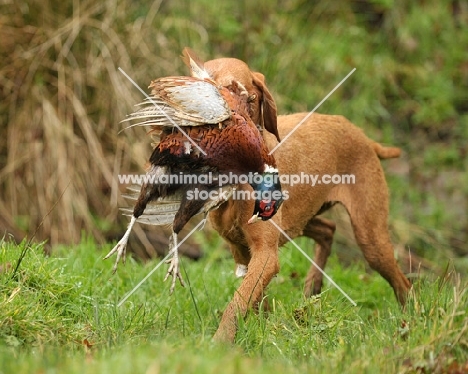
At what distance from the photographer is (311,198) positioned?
613 centimetres

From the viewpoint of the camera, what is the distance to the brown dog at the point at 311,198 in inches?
208

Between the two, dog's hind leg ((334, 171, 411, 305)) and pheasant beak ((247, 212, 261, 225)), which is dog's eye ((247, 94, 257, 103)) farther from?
dog's hind leg ((334, 171, 411, 305))

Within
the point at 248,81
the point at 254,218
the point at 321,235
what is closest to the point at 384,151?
the point at 321,235

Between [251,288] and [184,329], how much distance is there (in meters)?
0.60

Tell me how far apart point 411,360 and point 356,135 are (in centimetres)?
267

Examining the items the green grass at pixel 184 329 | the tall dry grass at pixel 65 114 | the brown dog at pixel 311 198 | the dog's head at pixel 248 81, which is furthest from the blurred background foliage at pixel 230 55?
the dog's head at pixel 248 81

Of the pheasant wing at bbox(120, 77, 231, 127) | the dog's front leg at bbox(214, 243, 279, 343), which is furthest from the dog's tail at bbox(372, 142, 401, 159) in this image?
the pheasant wing at bbox(120, 77, 231, 127)

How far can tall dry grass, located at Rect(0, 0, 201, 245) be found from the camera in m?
8.70

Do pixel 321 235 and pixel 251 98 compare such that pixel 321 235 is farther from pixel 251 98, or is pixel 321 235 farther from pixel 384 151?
pixel 251 98

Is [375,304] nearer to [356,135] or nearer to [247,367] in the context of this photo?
[356,135]

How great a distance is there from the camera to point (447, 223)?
33.9 feet

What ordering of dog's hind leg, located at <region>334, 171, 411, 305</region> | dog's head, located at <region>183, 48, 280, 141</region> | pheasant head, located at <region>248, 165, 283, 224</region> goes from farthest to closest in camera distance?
dog's hind leg, located at <region>334, 171, 411, 305</region> → dog's head, located at <region>183, 48, 280, 141</region> → pheasant head, located at <region>248, 165, 283, 224</region>

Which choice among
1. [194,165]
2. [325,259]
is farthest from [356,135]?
[194,165]

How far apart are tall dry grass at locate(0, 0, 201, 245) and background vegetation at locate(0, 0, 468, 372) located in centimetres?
1
